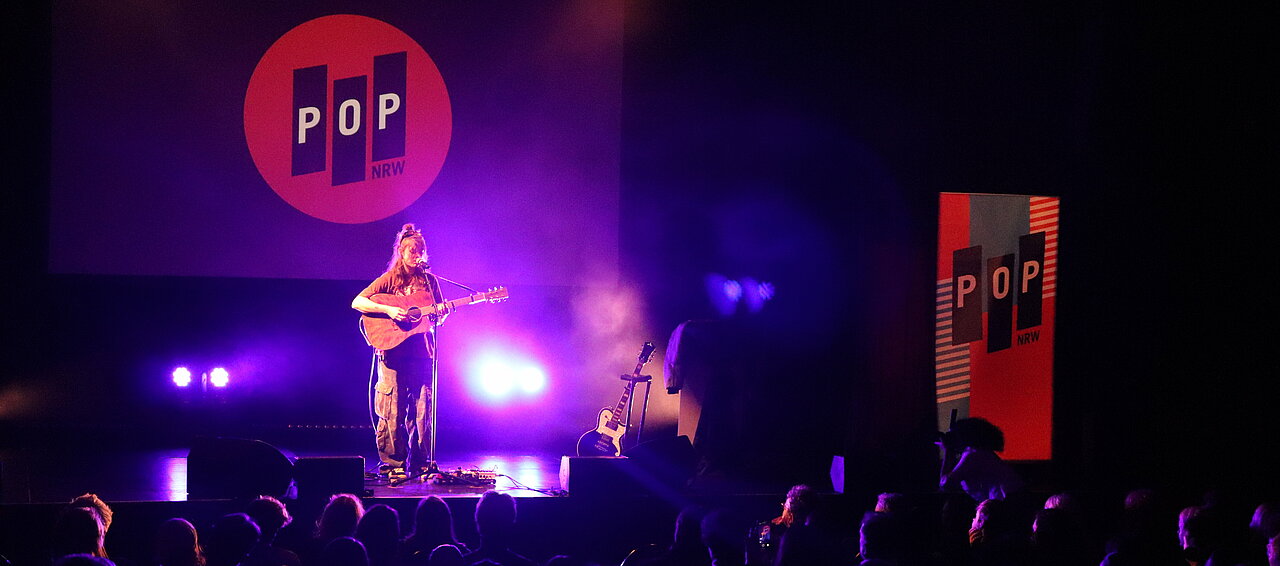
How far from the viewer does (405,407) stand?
6770 mm

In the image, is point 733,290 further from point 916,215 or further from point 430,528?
point 430,528

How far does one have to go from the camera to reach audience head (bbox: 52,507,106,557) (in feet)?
12.6

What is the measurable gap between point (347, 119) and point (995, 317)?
515 centimetres

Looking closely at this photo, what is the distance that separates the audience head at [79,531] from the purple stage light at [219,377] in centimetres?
454

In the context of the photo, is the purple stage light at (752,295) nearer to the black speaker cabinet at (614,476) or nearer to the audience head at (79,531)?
the black speaker cabinet at (614,476)

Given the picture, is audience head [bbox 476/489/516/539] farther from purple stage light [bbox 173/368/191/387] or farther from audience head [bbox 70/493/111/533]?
purple stage light [bbox 173/368/191/387]

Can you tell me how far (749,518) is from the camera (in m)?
6.35

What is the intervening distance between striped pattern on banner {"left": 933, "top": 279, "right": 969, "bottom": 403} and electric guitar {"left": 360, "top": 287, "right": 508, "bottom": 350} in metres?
3.72

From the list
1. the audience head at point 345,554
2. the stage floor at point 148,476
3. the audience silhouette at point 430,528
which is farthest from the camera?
the stage floor at point 148,476

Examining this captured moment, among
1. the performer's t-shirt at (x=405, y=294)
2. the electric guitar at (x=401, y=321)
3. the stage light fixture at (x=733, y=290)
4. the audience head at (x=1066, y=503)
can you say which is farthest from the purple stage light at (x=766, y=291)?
the audience head at (x=1066, y=503)

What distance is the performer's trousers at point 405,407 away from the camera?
6.75 meters

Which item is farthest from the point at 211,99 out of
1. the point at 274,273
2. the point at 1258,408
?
the point at 1258,408

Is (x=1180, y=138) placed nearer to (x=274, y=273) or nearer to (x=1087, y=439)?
(x=1087, y=439)

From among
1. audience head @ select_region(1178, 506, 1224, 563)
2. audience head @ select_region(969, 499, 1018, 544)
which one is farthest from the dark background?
audience head @ select_region(1178, 506, 1224, 563)
